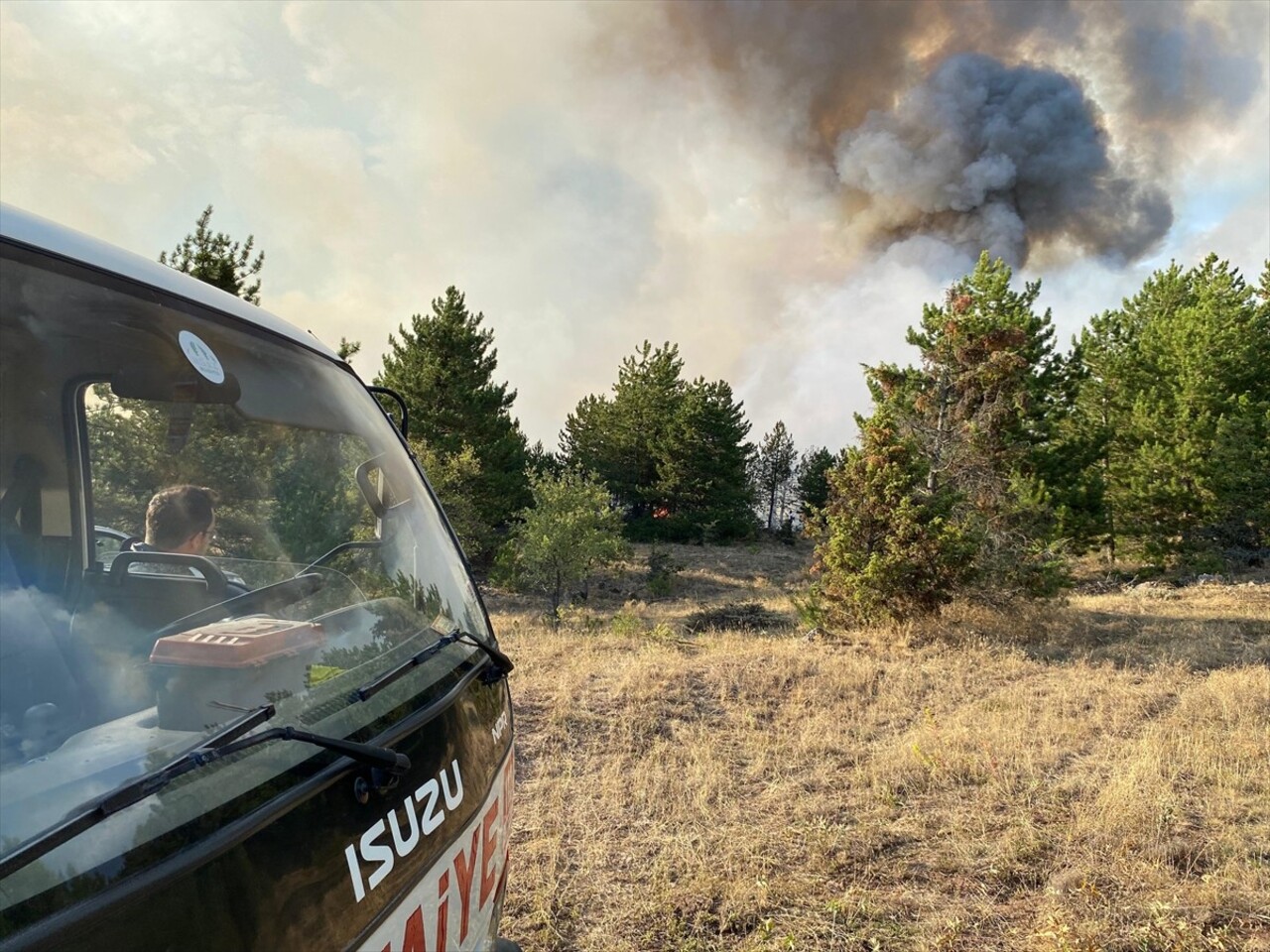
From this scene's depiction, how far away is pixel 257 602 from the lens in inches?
58.1

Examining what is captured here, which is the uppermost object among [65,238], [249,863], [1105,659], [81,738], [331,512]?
[65,238]

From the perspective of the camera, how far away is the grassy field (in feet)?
11.1

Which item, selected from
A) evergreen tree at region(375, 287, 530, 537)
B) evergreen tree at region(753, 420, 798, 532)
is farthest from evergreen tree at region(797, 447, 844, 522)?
evergreen tree at region(375, 287, 530, 537)

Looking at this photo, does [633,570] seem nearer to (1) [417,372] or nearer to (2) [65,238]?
(1) [417,372]

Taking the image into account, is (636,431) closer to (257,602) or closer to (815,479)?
(815,479)

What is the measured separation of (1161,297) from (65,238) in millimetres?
30915

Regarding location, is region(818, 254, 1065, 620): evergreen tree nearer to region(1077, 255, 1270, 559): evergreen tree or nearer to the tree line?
the tree line

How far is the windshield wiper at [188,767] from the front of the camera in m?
0.82

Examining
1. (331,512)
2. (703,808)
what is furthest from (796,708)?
(331,512)

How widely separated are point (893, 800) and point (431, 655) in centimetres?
416

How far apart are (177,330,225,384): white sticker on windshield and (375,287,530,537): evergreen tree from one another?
802 inches

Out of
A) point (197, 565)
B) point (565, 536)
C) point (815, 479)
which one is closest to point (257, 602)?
point (197, 565)

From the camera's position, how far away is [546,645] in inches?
440

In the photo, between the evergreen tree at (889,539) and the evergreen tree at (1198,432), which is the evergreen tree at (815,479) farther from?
the evergreen tree at (889,539)
